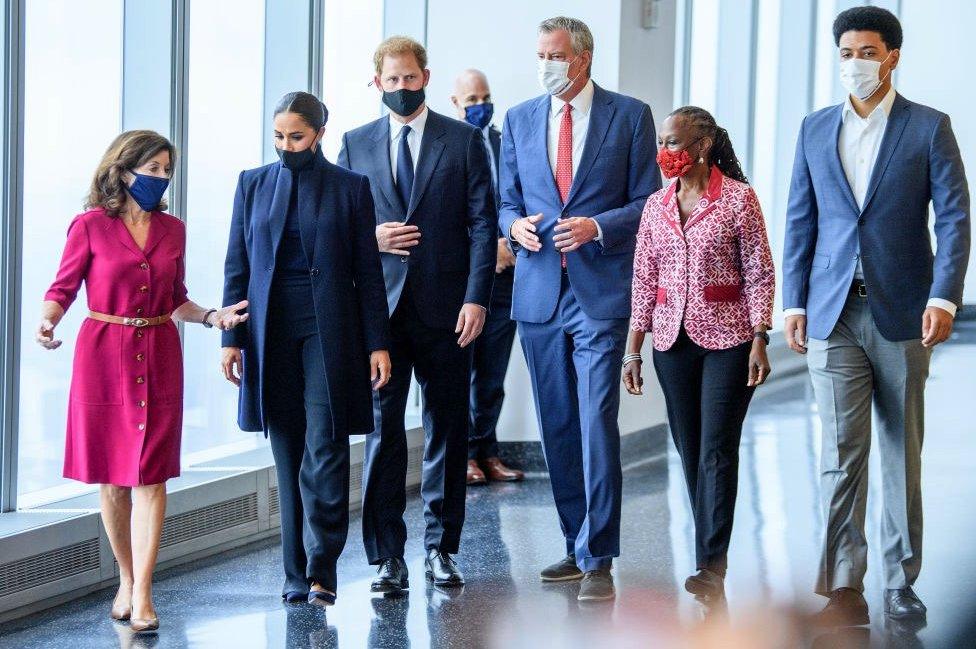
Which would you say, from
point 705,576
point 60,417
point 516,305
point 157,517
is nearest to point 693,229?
point 516,305

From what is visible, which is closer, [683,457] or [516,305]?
[683,457]

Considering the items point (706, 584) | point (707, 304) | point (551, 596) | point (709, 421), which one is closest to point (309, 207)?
point (707, 304)

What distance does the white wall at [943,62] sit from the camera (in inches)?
551

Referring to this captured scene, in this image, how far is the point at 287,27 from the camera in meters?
6.01

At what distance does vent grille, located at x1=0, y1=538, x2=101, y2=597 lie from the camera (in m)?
4.12

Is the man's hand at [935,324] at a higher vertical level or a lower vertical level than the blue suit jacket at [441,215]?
lower

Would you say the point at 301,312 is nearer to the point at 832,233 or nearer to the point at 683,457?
the point at 683,457

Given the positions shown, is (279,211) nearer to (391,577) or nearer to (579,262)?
(579,262)

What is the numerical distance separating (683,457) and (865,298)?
748mm

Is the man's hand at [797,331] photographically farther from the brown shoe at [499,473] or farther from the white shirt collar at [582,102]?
the brown shoe at [499,473]

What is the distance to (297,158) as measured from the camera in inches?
161

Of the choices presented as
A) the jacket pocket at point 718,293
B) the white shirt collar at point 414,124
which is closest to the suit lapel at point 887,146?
the jacket pocket at point 718,293

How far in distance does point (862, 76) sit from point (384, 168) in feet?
4.97

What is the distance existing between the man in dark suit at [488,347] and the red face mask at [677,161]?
1.94 metres
